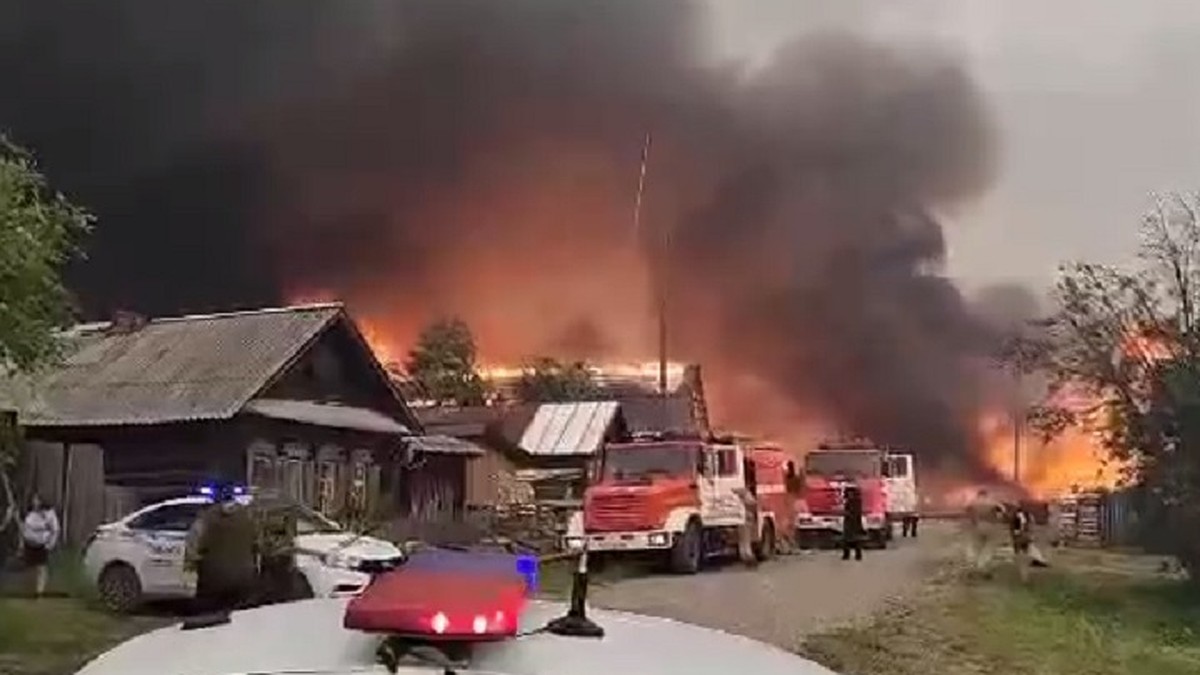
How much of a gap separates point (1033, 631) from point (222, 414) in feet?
42.5

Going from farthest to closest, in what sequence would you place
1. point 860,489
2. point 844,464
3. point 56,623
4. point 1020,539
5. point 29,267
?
point 844,464, point 860,489, point 1020,539, point 56,623, point 29,267

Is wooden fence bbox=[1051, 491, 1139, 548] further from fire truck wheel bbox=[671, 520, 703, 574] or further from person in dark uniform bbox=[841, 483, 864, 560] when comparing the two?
fire truck wheel bbox=[671, 520, 703, 574]

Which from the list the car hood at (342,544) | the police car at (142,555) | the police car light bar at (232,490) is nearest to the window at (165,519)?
the police car at (142,555)

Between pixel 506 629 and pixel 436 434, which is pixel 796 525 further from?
pixel 506 629

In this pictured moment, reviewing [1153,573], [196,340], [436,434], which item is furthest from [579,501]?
[436,434]

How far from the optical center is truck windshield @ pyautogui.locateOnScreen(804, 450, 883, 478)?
29.9m

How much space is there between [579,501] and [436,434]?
13.1 meters

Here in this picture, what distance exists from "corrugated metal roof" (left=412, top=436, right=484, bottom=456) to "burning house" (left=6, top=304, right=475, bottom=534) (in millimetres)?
989

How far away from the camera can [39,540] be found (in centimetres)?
1900

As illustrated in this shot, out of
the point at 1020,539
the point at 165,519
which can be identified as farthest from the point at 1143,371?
the point at 165,519

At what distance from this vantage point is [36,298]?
1350cm

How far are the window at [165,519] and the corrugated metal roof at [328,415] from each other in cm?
752

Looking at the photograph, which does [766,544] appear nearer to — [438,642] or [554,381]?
[438,642]

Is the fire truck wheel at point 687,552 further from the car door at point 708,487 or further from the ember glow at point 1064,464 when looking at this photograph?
the ember glow at point 1064,464
